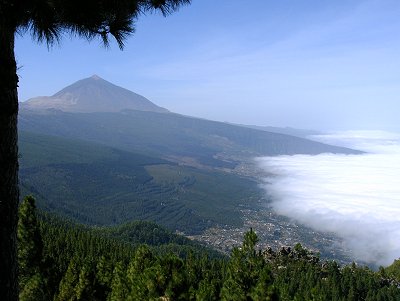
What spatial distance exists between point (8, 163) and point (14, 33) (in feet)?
7.65

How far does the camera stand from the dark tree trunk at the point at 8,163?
20.3ft

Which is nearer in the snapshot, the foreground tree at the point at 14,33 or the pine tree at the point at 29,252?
the foreground tree at the point at 14,33

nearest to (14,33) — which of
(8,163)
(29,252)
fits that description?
(8,163)

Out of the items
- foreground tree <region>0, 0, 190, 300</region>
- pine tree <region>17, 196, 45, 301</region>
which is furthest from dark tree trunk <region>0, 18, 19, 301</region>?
pine tree <region>17, 196, 45, 301</region>

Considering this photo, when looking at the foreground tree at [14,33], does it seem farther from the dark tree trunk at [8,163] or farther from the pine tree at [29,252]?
the pine tree at [29,252]

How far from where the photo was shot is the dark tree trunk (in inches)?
244

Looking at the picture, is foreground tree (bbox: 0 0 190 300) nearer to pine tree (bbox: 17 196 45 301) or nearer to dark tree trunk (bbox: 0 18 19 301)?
dark tree trunk (bbox: 0 18 19 301)

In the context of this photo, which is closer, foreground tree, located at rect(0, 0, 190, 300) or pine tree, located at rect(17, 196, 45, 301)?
foreground tree, located at rect(0, 0, 190, 300)

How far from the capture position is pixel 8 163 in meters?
6.40

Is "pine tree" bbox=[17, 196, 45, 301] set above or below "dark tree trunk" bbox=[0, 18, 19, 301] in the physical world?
below

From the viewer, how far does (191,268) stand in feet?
152

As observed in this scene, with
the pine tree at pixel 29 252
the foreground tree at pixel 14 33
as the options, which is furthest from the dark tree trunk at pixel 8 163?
the pine tree at pixel 29 252

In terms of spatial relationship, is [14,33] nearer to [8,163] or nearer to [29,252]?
[8,163]

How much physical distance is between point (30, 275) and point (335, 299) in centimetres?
7218
